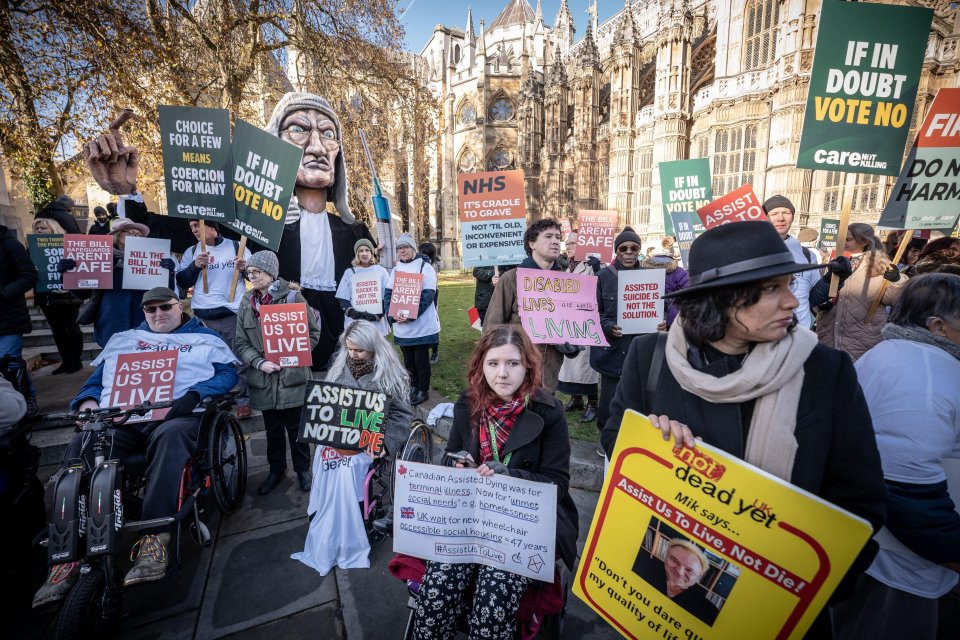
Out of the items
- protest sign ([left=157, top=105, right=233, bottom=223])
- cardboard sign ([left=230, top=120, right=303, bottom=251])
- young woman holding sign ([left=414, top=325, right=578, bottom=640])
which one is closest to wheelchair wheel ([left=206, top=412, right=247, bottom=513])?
cardboard sign ([left=230, top=120, right=303, bottom=251])

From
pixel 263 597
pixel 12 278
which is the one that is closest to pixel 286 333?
pixel 263 597

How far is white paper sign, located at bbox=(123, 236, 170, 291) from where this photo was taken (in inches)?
170

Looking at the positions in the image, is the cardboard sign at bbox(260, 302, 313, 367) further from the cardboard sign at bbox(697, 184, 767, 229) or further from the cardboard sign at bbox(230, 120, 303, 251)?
the cardboard sign at bbox(697, 184, 767, 229)

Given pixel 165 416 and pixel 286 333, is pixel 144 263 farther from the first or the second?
pixel 165 416

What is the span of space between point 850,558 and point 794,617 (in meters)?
0.25

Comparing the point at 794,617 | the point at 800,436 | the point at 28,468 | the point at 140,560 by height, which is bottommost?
the point at 140,560

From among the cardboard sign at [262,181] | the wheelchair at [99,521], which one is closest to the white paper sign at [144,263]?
the cardboard sign at [262,181]

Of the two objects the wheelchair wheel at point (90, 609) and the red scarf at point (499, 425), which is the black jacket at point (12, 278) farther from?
the red scarf at point (499, 425)

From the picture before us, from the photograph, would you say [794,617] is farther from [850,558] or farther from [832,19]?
[832,19]

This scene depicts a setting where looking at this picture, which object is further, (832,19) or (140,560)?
(832,19)

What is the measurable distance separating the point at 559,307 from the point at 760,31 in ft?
70.6

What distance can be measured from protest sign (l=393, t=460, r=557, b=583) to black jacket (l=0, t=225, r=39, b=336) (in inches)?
188

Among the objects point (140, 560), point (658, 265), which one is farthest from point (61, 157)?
point (658, 265)

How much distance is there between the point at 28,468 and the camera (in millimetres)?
2637
